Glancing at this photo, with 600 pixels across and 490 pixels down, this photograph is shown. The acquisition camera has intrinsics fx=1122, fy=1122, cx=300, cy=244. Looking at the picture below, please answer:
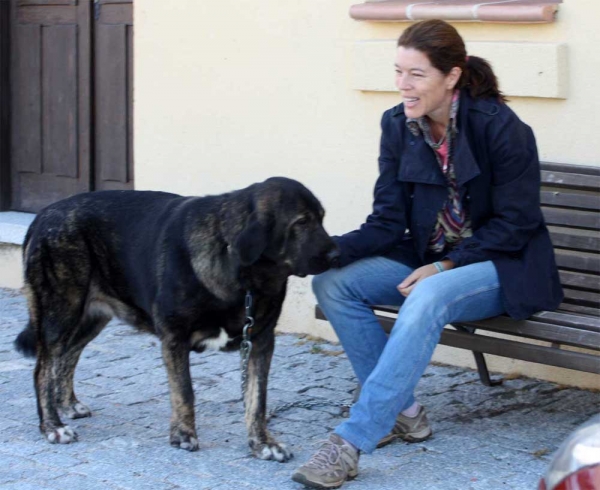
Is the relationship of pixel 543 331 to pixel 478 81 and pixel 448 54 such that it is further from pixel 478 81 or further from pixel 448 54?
pixel 448 54

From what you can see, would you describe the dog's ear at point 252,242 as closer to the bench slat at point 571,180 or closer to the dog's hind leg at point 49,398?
the dog's hind leg at point 49,398

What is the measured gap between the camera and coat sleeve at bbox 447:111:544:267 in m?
4.34

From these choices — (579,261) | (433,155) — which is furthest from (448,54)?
(579,261)

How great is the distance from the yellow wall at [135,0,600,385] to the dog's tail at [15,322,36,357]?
198cm

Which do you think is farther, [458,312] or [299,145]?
[299,145]

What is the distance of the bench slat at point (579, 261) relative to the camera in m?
4.86

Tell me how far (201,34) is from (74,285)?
251 cm

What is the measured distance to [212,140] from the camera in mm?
6855

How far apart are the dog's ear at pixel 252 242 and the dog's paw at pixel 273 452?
0.77 meters

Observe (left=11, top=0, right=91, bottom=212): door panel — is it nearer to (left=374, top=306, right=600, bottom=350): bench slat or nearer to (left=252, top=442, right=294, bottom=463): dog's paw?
(left=252, top=442, right=294, bottom=463): dog's paw

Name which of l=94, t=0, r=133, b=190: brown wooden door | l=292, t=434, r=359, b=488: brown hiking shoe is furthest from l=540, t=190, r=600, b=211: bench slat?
l=94, t=0, r=133, b=190: brown wooden door

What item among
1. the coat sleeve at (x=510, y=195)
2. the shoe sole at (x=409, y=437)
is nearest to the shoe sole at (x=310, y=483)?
the shoe sole at (x=409, y=437)

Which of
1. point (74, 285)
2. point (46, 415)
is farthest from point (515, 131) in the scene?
point (46, 415)

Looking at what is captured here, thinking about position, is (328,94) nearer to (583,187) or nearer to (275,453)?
(583,187)
